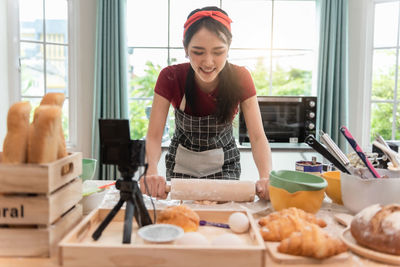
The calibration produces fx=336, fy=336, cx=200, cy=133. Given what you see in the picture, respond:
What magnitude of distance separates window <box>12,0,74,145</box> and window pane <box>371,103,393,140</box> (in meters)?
3.04

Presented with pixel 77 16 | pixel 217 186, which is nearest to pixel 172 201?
pixel 217 186

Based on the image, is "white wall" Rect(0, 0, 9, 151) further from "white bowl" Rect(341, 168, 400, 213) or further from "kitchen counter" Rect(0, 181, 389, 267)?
"white bowl" Rect(341, 168, 400, 213)

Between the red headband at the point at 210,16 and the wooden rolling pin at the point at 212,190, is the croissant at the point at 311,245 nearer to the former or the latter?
the wooden rolling pin at the point at 212,190

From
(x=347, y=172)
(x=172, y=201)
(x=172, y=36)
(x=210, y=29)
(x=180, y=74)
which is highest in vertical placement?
(x=172, y=36)

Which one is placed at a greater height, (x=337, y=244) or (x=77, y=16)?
(x=77, y=16)

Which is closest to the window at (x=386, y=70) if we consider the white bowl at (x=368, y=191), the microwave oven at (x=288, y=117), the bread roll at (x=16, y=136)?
the microwave oven at (x=288, y=117)

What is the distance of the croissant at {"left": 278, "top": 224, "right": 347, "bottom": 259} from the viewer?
2.10 ft

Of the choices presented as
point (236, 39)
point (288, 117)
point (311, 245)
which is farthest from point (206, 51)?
point (236, 39)

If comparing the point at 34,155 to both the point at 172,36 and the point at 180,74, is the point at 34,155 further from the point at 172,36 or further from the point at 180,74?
the point at 172,36

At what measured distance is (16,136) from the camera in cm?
68

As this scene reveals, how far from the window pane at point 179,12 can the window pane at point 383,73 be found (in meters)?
1.73

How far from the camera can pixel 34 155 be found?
67cm

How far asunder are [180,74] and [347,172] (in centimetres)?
84

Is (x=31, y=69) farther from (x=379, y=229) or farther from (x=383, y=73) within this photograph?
(x=383, y=73)
